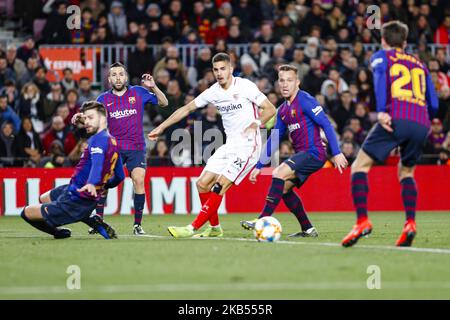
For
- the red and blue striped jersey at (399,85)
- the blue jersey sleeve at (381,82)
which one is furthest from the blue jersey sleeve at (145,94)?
the blue jersey sleeve at (381,82)

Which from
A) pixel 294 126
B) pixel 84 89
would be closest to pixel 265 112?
pixel 294 126

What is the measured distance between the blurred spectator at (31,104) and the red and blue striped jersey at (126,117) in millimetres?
7289

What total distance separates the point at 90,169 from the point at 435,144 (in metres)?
12.0

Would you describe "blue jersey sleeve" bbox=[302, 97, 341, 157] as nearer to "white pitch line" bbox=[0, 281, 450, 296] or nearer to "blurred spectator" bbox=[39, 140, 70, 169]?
"white pitch line" bbox=[0, 281, 450, 296]

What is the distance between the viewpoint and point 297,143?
11695 mm

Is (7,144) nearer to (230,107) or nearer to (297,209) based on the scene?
(230,107)

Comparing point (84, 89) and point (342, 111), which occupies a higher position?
point (84, 89)

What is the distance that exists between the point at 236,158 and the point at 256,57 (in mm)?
10625

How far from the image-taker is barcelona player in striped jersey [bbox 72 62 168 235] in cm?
1290

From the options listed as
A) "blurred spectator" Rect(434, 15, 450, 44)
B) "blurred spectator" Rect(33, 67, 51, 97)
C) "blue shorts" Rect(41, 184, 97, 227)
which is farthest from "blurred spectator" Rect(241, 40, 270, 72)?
"blue shorts" Rect(41, 184, 97, 227)

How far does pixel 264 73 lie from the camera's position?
70.3 feet

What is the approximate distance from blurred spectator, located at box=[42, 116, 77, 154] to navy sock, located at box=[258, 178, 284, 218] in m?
8.95

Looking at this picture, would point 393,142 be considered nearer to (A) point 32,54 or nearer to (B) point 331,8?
(A) point 32,54
